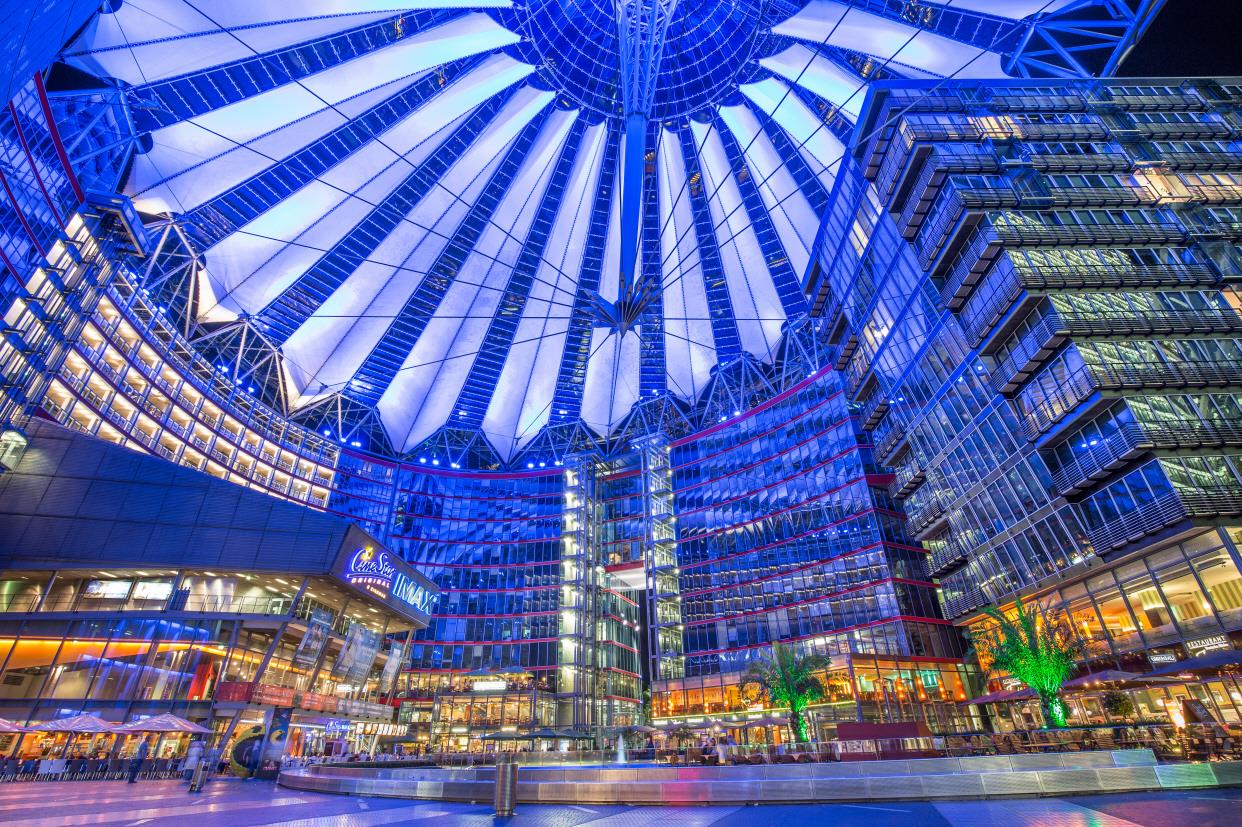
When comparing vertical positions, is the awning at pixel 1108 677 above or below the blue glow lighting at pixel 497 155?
below

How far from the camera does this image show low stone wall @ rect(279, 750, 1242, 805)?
12367 millimetres

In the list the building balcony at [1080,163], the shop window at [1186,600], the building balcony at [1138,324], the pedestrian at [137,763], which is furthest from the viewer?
the building balcony at [1080,163]

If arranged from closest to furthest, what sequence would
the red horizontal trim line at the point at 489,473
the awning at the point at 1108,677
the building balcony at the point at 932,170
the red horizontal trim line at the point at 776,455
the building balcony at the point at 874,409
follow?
the awning at the point at 1108,677 → the building balcony at the point at 932,170 → the building balcony at the point at 874,409 → the red horizontal trim line at the point at 776,455 → the red horizontal trim line at the point at 489,473

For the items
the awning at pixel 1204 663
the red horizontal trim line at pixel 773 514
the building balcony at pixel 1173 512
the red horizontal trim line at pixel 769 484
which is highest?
the red horizontal trim line at pixel 769 484

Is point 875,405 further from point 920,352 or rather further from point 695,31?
point 695,31

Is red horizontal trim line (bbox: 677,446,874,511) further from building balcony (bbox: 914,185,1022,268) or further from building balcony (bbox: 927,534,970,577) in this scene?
building balcony (bbox: 914,185,1022,268)

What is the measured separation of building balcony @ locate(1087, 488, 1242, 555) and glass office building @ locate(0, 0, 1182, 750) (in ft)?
2.86

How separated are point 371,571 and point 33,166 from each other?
3114 cm

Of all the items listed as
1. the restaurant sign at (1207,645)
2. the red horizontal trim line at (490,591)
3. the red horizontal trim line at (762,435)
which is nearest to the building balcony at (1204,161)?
the restaurant sign at (1207,645)

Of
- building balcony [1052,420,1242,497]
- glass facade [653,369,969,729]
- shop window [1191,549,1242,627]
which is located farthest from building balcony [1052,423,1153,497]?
glass facade [653,369,969,729]

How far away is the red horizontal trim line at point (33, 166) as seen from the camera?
100ft

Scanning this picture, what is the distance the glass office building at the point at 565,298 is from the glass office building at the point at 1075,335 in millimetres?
466

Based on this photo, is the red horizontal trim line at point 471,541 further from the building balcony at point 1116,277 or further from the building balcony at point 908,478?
the building balcony at point 1116,277

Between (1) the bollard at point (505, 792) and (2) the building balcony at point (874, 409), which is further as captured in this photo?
(2) the building balcony at point (874, 409)
